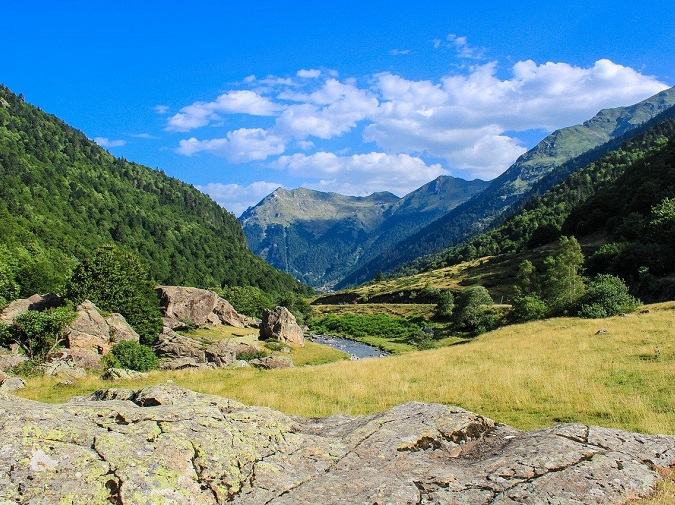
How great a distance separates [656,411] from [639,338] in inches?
694

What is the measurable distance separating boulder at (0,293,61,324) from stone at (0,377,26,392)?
100ft

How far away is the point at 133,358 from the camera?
38.1 m

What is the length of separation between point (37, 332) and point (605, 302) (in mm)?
56919

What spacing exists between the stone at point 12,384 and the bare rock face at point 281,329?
206 ft

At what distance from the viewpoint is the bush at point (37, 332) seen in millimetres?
35625

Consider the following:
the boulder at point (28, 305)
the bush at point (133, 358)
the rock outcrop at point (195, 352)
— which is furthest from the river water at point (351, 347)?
the boulder at point (28, 305)

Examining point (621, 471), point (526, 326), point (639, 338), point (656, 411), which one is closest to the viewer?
point (621, 471)

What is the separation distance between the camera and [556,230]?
182 m

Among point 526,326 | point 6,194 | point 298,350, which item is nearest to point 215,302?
point 298,350

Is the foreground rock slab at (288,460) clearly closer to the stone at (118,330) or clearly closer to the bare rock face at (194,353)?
the bare rock face at (194,353)

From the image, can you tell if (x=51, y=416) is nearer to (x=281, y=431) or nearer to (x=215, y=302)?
(x=281, y=431)

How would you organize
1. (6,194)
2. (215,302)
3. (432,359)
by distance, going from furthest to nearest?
(6,194), (215,302), (432,359)

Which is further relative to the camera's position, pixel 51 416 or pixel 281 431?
pixel 281 431

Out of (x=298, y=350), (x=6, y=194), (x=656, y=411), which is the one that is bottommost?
(x=298, y=350)
